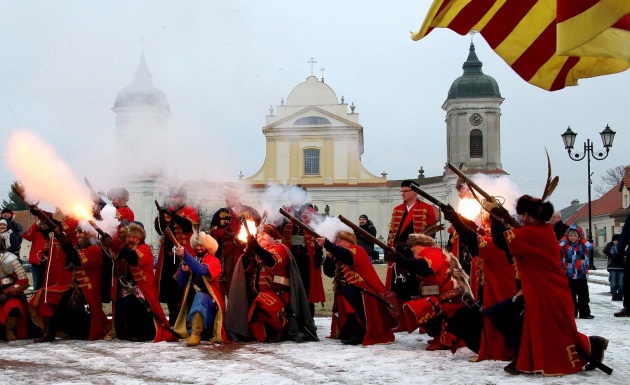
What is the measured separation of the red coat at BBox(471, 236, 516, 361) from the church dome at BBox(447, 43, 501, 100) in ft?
161

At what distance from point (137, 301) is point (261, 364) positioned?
2531 mm

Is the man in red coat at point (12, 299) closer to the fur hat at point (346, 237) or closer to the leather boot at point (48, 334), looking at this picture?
the leather boot at point (48, 334)

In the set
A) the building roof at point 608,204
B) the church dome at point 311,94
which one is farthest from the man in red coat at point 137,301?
the church dome at point 311,94

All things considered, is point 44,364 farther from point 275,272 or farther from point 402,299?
point 402,299

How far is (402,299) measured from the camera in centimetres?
973

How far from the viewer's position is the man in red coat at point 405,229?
9.63 m

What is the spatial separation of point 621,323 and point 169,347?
21.8 ft

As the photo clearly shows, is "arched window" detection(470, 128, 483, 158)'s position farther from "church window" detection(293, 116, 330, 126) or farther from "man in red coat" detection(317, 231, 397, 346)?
"man in red coat" detection(317, 231, 397, 346)

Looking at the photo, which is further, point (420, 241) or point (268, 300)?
point (268, 300)

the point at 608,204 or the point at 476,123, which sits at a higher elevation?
the point at 476,123

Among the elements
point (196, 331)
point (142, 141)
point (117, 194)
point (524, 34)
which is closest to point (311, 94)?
point (142, 141)

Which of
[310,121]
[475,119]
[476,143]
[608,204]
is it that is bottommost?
A: [608,204]

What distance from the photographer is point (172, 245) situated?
998 centimetres

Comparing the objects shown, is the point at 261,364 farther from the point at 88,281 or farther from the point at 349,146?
the point at 349,146
